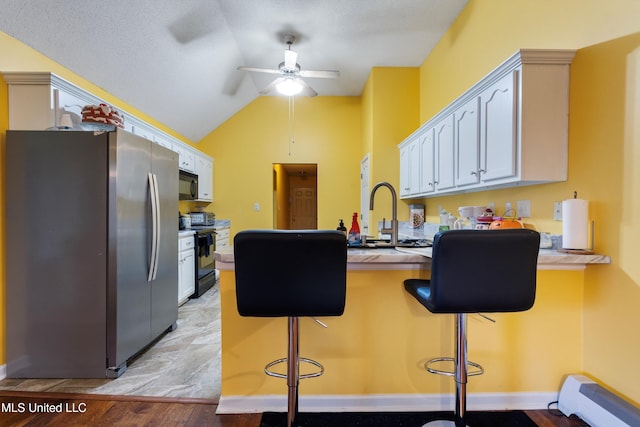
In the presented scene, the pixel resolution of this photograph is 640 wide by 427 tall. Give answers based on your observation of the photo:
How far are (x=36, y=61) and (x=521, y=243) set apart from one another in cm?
342

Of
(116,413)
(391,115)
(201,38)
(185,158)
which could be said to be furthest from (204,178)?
(116,413)

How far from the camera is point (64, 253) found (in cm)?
203

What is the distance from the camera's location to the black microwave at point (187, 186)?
4016 millimetres

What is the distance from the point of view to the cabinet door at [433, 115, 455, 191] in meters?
2.54

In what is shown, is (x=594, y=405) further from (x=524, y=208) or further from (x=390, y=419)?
(x=524, y=208)

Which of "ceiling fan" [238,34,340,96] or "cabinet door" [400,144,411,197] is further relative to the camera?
"cabinet door" [400,144,411,197]

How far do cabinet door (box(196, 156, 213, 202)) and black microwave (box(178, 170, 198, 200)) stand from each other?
0.22 m

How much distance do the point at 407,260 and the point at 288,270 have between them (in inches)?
27.0

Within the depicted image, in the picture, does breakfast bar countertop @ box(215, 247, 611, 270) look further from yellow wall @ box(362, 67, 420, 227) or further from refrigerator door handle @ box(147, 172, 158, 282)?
yellow wall @ box(362, 67, 420, 227)

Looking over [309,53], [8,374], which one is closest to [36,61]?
[8,374]

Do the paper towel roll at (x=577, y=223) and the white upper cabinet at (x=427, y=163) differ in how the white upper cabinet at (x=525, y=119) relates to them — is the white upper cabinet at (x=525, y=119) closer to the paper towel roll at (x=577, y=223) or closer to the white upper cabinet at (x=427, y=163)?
the paper towel roll at (x=577, y=223)

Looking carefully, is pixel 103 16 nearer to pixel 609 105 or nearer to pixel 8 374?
pixel 8 374

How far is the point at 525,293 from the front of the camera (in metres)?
1.25

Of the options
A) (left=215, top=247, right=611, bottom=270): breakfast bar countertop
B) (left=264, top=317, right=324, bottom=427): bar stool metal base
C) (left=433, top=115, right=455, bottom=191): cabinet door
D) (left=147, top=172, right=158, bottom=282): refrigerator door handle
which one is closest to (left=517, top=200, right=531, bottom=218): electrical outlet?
(left=215, top=247, right=611, bottom=270): breakfast bar countertop
